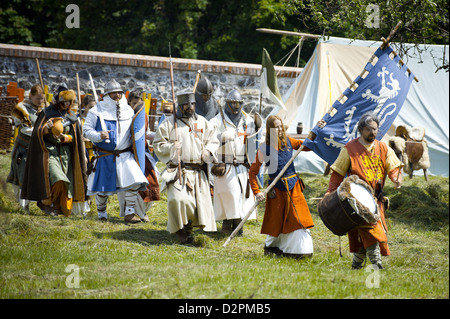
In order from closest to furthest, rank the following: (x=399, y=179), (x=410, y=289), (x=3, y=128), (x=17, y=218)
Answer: (x=410, y=289), (x=399, y=179), (x=17, y=218), (x=3, y=128)

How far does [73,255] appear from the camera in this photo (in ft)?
22.4

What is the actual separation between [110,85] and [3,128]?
5.29 meters

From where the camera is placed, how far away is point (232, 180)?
340 inches

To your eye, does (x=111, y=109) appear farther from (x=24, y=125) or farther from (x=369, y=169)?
(x=369, y=169)

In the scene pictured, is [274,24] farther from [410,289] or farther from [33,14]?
[410,289]

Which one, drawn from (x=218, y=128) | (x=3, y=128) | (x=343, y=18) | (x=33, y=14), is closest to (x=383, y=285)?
(x=218, y=128)

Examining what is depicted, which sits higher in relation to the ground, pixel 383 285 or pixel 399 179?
pixel 399 179

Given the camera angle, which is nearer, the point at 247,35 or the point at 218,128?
the point at 218,128

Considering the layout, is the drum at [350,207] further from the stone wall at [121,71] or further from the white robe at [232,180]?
the stone wall at [121,71]

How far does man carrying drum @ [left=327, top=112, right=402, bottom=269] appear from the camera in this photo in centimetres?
645

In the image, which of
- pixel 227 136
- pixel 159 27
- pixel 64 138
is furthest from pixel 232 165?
pixel 159 27

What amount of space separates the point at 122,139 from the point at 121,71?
20.9ft

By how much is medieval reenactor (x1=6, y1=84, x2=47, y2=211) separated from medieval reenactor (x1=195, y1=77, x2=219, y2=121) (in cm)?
202

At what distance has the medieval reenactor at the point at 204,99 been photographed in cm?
894
